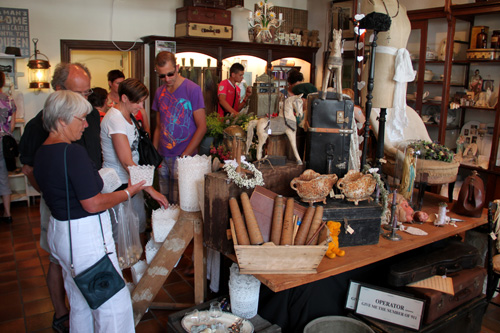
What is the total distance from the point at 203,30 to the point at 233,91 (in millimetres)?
1571

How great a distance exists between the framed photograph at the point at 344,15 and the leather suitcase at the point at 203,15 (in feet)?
7.37

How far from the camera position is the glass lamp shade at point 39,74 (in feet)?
19.8

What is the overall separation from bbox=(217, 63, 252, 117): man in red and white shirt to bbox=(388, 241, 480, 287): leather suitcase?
10.8 ft

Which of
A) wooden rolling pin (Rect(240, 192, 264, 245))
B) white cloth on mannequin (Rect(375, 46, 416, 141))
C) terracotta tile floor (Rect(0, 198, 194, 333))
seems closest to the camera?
wooden rolling pin (Rect(240, 192, 264, 245))

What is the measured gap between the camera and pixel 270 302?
274 cm

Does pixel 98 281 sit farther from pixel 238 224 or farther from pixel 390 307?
pixel 390 307

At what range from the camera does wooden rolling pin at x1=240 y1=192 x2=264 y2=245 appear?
2234 mm

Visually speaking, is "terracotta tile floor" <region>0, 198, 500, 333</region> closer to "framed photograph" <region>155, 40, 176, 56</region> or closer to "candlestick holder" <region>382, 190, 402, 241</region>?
"candlestick holder" <region>382, 190, 402, 241</region>

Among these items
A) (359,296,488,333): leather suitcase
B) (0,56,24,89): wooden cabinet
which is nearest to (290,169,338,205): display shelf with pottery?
(359,296,488,333): leather suitcase

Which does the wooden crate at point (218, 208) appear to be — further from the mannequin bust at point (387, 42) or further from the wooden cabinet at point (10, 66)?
the wooden cabinet at point (10, 66)

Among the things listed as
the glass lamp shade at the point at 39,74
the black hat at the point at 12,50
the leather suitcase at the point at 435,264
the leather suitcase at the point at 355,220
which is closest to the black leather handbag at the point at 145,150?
the leather suitcase at the point at 355,220

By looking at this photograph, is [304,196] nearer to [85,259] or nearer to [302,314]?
[302,314]

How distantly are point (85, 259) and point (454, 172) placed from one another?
9.39 feet

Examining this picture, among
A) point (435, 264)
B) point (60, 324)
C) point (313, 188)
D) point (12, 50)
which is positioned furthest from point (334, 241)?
point (12, 50)
